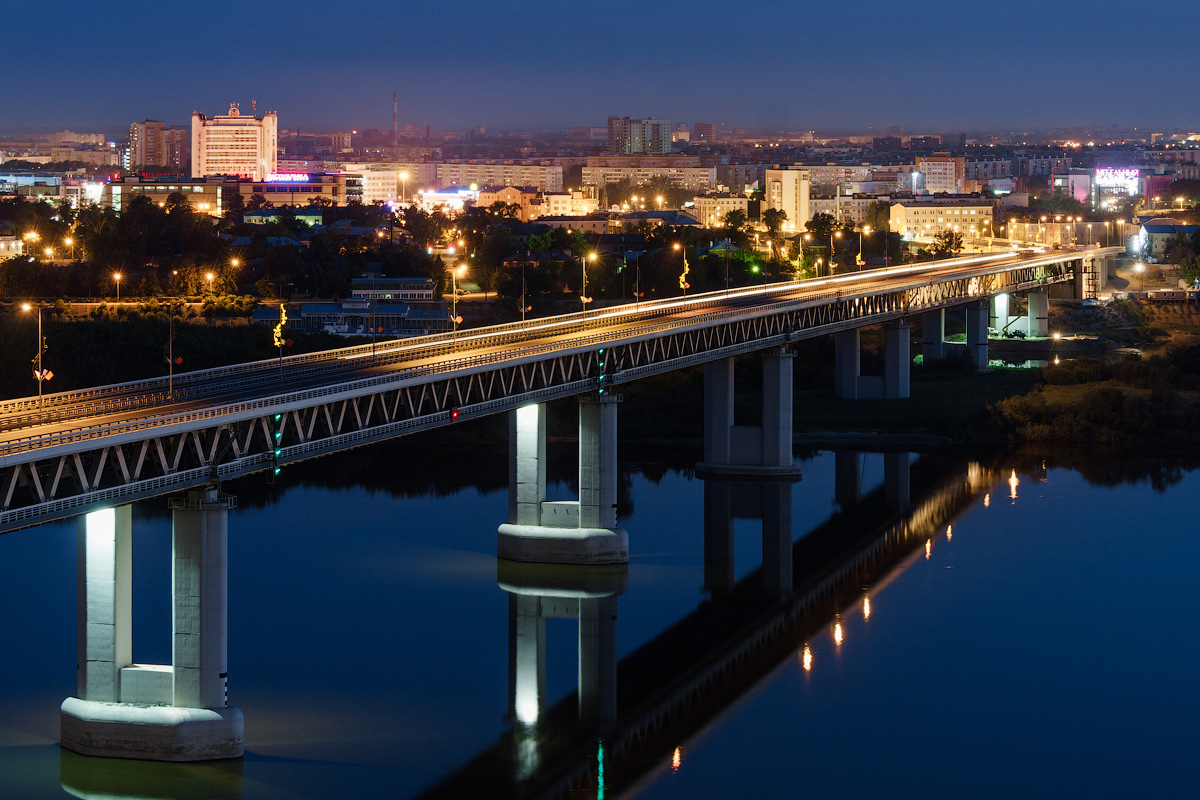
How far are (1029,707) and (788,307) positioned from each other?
2966 centimetres

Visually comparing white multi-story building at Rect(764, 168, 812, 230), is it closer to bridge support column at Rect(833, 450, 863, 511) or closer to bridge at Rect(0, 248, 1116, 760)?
bridge at Rect(0, 248, 1116, 760)

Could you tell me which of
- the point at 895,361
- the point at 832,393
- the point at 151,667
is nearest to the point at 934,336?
the point at 832,393

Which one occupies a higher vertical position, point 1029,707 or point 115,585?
point 115,585

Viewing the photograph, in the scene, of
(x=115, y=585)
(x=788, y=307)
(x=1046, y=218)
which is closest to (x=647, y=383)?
(x=788, y=307)

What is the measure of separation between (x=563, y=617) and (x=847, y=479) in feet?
76.9

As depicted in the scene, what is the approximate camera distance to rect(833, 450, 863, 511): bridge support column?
60.5m

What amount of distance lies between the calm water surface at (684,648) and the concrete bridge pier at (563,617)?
1.15ft

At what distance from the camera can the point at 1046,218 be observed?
166 meters

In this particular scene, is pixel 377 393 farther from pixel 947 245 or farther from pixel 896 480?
pixel 947 245

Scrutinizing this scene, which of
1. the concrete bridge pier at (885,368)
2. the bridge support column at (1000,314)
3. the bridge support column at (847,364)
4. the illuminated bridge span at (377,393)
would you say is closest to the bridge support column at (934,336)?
the concrete bridge pier at (885,368)

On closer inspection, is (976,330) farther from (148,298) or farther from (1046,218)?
(1046,218)

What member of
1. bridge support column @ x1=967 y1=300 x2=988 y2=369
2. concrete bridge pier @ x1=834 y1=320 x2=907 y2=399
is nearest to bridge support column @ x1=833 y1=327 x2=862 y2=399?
concrete bridge pier @ x1=834 y1=320 x2=907 y2=399

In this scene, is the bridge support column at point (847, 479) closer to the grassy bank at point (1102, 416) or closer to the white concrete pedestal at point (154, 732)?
the grassy bank at point (1102, 416)

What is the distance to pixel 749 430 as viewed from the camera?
6425 cm
